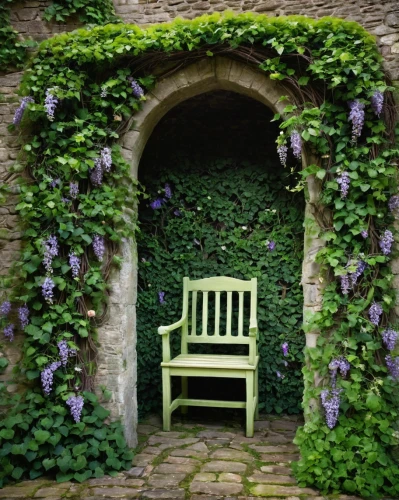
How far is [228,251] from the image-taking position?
4293 millimetres

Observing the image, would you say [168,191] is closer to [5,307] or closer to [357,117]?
[5,307]

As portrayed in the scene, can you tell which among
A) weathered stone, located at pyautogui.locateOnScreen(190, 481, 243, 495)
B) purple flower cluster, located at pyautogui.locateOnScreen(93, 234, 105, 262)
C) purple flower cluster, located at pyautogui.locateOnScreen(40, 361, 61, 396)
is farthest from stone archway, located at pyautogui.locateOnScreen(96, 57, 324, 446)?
weathered stone, located at pyautogui.locateOnScreen(190, 481, 243, 495)

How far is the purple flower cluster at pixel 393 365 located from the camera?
2801mm

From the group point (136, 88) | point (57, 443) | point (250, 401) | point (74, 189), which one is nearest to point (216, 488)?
point (250, 401)

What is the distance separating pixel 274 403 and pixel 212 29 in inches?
117

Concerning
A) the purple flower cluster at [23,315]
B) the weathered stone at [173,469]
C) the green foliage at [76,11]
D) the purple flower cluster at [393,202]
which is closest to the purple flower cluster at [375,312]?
the purple flower cluster at [393,202]

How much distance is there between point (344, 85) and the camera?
2895 millimetres

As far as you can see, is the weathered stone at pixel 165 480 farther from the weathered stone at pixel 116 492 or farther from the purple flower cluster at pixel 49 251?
the purple flower cluster at pixel 49 251

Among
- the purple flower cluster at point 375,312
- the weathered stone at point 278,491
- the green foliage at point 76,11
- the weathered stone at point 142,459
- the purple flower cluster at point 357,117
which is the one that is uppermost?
the green foliage at point 76,11

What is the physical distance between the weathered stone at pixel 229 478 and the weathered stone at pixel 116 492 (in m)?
0.49

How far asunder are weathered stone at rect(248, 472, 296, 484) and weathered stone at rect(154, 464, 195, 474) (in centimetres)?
39

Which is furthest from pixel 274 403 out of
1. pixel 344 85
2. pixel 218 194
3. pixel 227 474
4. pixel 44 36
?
pixel 44 36

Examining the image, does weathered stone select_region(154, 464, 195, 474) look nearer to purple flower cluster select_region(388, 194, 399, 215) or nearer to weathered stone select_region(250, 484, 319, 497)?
weathered stone select_region(250, 484, 319, 497)

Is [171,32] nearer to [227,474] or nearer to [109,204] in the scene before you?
[109,204]
